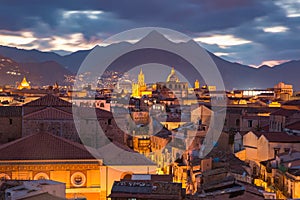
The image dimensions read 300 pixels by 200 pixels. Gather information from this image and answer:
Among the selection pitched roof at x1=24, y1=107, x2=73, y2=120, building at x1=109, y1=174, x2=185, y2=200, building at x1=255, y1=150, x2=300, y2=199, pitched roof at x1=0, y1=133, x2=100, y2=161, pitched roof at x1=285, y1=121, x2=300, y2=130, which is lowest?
building at x1=255, y1=150, x2=300, y2=199

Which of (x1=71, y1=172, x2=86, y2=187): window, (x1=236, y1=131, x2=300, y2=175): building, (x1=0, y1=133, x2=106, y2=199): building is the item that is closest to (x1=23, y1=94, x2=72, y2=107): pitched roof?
(x1=0, y1=133, x2=106, y2=199): building

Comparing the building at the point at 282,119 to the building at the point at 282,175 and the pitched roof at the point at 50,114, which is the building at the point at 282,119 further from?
the pitched roof at the point at 50,114

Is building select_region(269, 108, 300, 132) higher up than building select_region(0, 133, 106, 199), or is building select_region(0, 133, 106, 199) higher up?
building select_region(269, 108, 300, 132)

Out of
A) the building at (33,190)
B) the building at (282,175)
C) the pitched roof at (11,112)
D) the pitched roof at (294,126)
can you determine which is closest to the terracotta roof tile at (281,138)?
the building at (282,175)

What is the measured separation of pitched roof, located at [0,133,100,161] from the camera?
17.8 m

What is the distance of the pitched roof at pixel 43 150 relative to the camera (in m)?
17.8

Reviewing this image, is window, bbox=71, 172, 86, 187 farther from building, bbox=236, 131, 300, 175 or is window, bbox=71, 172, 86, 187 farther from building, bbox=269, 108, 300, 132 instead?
building, bbox=269, 108, 300, 132

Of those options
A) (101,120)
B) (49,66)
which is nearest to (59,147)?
(101,120)

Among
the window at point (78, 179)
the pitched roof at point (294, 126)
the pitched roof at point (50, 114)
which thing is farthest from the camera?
the pitched roof at point (294, 126)

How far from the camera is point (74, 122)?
2291 centimetres

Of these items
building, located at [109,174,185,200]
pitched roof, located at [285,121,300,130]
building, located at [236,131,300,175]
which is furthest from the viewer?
pitched roof, located at [285,121,300,130]

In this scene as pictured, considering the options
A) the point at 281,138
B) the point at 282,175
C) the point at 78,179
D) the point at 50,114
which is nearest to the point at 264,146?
the point at 281,138

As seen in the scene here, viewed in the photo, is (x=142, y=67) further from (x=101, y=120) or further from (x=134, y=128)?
(x=101, y=120)

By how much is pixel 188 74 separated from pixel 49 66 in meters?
61.0
